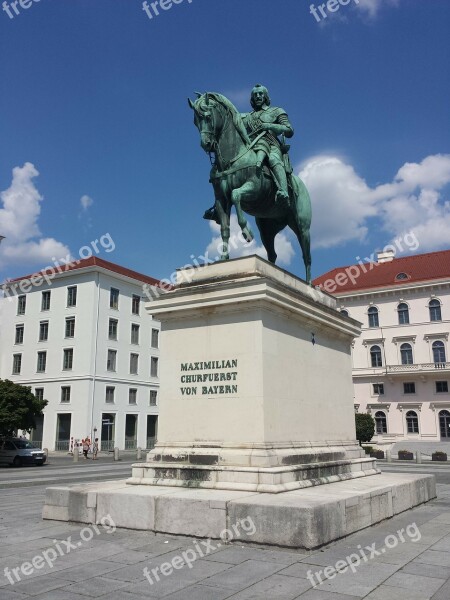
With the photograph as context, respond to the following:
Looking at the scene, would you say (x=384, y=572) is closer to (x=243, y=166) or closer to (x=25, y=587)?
(x=25, y=587)

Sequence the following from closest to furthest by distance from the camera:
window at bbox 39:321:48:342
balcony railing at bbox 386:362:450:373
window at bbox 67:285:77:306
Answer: window at bbox 67:285:77:306 < window at bbox 39:321:48:342 < balcony railing at bbox 386:362:450:373

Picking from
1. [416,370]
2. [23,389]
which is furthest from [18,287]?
[416,370]

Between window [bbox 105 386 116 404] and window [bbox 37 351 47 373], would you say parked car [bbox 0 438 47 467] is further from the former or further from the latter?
window [bbox 37 351 47 373]

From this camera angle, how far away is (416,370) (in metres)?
59.4

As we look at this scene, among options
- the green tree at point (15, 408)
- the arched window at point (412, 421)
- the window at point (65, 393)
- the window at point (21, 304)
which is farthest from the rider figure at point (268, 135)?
the arched window at point (412, 421)

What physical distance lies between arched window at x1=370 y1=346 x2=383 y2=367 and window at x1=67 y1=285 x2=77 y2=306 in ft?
112

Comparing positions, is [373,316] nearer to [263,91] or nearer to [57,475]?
[57,475]

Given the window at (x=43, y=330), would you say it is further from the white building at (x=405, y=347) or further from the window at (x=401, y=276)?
the window at (x=401, y=276)

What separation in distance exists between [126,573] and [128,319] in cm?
5135

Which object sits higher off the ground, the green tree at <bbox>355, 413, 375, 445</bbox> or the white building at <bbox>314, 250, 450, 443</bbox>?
the white building at <bbox>314, 250, 450, 443</bbox>

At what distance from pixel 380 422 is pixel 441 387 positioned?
7.82 metres

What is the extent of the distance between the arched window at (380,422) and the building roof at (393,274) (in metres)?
14.5

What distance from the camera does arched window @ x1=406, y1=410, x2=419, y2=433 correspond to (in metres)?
59.4

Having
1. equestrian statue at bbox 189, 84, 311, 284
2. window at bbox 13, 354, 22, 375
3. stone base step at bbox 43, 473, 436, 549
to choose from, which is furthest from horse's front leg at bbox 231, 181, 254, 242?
window at bbox 13, 354, 22, 375
